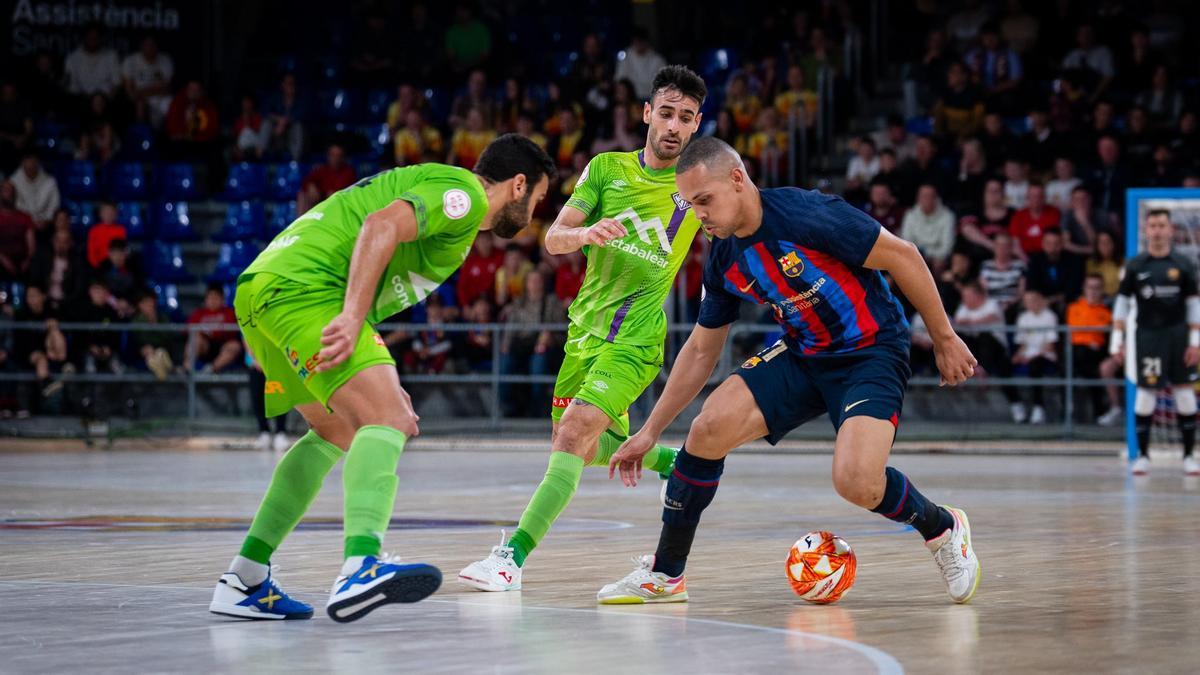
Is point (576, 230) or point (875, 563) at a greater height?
point (576, 230)

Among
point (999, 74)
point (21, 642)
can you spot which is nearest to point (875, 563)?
point (21, 642)

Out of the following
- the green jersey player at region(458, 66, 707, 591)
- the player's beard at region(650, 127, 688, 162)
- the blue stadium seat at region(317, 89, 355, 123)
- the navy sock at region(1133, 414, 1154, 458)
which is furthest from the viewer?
the blue stadium seat at region(317, 89, 355, 123)

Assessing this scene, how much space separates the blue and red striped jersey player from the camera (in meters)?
6.27

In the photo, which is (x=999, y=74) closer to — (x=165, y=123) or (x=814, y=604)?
(x=165, y=123)

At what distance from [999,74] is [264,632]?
1716 cm

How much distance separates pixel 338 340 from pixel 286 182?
18196 mm

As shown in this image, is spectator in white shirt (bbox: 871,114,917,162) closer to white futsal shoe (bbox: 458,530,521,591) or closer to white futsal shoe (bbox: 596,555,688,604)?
white futsal shoe (bbox: 458,530,521,591)

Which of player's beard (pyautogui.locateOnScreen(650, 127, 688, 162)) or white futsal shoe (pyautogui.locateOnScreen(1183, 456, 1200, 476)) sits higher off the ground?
player's beard (pyautogui.locateOnScreen(650, 127, 688, 162))

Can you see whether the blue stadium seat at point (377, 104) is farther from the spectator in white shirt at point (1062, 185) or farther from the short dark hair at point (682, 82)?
the short dark hair at point (682, 82)

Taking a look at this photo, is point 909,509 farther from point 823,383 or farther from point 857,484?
point 823,383

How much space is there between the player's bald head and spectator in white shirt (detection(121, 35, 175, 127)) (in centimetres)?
1973

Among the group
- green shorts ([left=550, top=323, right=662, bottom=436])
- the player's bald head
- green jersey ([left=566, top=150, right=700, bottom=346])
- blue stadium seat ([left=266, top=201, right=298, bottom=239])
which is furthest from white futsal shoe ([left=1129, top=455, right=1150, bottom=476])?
blue stadium seat ([left=266, top=201, right=298, bottom=239])

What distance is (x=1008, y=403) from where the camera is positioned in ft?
58.4

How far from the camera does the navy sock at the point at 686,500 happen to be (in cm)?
647
